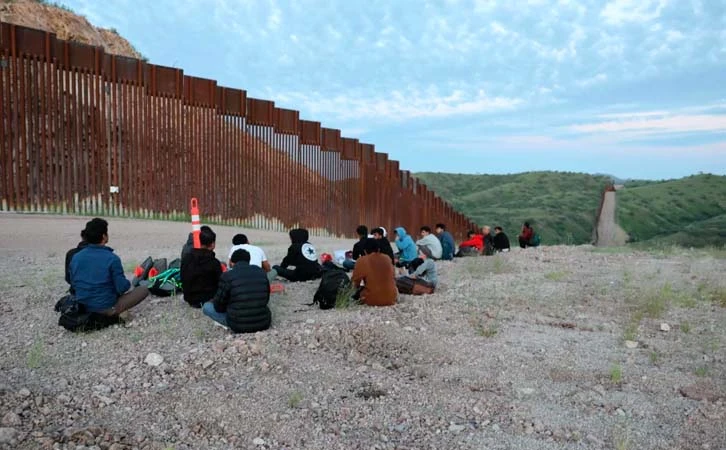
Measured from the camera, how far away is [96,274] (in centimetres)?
734

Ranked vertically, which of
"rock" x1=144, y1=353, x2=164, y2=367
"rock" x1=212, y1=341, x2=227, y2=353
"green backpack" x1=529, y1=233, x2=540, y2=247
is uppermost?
"green backpack" x1=529, y1=233, x2=540, y2=247

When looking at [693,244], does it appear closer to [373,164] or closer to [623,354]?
[373,164]

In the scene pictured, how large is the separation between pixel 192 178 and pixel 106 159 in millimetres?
2356

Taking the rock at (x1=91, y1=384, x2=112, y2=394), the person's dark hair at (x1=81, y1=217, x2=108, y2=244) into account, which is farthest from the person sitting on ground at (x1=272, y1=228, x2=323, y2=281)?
the rock at (x1=91, y1=384, x2=112, y2=394)

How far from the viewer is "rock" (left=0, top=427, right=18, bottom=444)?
14.8ft

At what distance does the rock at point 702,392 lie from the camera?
593cm

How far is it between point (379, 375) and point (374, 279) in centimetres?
290

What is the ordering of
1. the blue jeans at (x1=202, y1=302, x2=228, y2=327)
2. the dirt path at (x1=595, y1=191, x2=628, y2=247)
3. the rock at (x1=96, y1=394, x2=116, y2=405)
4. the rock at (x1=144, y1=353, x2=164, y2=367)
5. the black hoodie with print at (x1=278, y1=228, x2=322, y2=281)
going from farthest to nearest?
the dirt path at (x1=595, y1=191, x2=628, y2=247) < the black hoodie with print at (x1=278, y1=228, x2=322, y2=281) < the blue jeans at (x1=202, y1=302, x2=228, y2=327) < the rock at (x1=144, y1=353, x2=164, y2=367) < the rock at (x1=96, y1=394, x2=116, y2=405)

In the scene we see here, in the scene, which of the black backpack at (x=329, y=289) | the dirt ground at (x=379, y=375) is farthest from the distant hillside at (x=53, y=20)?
the black backpack at (x=329, y=289)

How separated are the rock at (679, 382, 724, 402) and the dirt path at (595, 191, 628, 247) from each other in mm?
22531

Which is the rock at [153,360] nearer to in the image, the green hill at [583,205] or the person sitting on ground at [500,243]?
the person sitting on ground at [500,243]

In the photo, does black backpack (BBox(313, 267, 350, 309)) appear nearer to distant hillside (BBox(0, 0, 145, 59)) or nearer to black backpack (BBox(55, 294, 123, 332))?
black backpack (BBox(55, 294, 123, 332))

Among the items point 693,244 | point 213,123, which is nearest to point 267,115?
point 213,123

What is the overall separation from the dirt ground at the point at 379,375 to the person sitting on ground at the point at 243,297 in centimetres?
28
